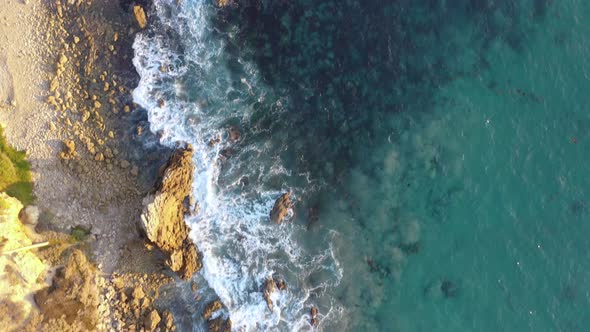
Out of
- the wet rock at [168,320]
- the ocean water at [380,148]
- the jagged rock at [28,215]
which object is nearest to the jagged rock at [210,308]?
the ocean water at [380,148]

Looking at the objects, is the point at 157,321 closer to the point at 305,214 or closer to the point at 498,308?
the point at 305,214

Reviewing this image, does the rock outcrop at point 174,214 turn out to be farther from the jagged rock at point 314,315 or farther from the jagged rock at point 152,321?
the jagged rock at point 314,315

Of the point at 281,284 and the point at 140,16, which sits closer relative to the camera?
the point at 140,16

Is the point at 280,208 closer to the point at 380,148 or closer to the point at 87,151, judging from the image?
the point at 380,148

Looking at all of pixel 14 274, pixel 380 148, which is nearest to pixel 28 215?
pixel 14 274

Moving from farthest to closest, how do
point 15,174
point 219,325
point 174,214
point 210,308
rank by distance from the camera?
point 219,325 < point 210,308 < point 174,214 < point 15,174

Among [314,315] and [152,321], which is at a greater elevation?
[152,321]

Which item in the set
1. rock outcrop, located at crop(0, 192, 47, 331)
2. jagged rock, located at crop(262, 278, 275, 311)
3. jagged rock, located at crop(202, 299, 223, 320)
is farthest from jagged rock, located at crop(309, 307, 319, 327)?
rock outcrop, located at crop(0, 192, 47, 331)
